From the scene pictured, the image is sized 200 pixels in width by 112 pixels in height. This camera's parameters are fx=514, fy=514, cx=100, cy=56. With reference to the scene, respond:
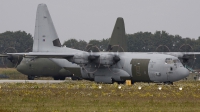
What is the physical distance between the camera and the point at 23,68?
242ft

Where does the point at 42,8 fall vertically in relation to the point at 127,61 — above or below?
above

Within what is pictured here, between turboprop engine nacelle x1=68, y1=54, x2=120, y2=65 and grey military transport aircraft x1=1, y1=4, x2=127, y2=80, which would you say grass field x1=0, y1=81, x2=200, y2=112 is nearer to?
turboprop engine nacelle x1=68, y1=54, x2=120, y2=65

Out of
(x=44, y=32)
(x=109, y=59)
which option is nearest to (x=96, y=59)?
(x=109, y=59)

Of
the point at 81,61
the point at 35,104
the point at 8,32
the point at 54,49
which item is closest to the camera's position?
the point at 35,104

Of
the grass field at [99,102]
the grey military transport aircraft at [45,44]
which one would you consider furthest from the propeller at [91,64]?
the grass field at [99,102]

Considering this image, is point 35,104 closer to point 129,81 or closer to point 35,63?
point 129,81

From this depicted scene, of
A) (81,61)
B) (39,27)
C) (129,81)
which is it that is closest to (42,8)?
(39,27)

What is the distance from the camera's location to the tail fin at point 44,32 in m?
70.9

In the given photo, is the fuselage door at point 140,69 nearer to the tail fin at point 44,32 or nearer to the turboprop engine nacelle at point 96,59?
the turboprop engine nacelle at point 96,59

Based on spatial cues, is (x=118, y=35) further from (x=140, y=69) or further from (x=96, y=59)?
(x=140, y=69)

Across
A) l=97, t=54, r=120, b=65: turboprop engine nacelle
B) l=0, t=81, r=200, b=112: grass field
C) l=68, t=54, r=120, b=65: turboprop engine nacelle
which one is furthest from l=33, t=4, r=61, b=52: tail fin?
l=0, t=81, r=200, b=112: grass field

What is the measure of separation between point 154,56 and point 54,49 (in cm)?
1705

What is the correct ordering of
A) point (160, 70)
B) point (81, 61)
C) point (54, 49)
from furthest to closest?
point (54, 49) < point (81, 61) < point (160, 70)

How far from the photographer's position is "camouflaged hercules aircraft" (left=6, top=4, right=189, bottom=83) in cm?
5650
